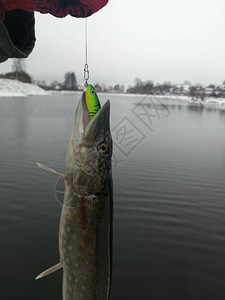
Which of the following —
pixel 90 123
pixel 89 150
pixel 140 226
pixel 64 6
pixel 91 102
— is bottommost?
pixel 140 226

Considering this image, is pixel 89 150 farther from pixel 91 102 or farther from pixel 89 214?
pixel 89 214

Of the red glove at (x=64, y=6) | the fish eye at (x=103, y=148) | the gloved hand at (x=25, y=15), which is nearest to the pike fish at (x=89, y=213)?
the fish eye at (x=103, y=148)

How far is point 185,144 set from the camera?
651 inches

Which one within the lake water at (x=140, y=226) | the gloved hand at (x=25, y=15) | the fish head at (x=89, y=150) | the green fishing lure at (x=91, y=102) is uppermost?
the gloved hand at (x=25, y=15)

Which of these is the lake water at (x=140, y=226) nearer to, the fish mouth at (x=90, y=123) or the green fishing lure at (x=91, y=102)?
the fish mouth at (x=90, y=123)

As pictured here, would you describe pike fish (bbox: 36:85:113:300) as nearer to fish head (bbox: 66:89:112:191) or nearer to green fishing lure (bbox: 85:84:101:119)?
fish head (bbox: 66:89:112:191)

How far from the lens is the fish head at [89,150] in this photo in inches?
70.2

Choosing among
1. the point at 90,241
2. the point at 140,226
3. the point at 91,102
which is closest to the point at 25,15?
the point at 91,102

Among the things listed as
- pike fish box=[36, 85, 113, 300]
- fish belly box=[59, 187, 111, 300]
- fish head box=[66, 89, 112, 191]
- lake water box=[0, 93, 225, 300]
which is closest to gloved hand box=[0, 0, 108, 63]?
fish head box=[66, 89, 112, 191]

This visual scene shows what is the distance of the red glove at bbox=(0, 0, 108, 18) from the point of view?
2.84m

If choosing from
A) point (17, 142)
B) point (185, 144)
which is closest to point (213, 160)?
point (185, 144)

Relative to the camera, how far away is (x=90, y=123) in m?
1.76

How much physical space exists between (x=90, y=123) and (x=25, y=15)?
8.58 ft

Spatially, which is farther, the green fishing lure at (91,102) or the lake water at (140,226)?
the lake water at (140,226)
